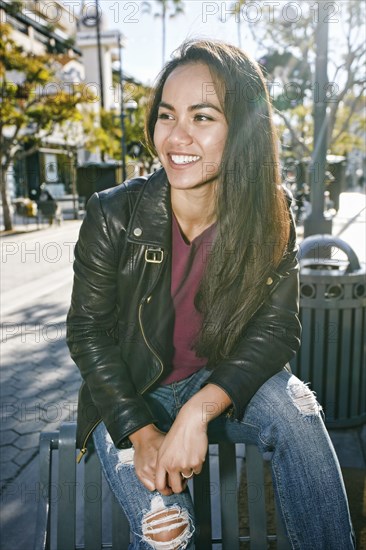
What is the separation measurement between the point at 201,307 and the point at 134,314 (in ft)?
0.82

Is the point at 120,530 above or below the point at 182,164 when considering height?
below

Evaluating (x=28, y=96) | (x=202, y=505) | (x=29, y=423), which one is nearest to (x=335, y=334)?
(x=202, y=505)

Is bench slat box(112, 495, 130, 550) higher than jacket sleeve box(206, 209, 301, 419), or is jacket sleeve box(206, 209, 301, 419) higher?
jacket sleeve box(206, 209, 301, 419)

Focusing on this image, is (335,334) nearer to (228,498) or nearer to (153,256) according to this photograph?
(228,498)

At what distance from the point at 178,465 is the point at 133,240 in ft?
2.41

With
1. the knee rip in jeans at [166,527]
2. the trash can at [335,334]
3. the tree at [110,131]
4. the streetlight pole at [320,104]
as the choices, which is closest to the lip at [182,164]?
the knee rip in jeans at [166,527]

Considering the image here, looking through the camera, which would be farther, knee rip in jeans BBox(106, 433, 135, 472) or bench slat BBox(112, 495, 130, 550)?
bench slat BBox(112, 495, 130, 550)

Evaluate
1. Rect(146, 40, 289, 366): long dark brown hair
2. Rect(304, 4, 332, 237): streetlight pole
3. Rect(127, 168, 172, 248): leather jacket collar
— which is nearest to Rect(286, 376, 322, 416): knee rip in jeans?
Rect(146, 40, 289, 366): long dark brown hair

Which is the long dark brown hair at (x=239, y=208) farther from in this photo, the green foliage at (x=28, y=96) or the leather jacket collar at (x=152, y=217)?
the green foliage at (x=28, y=96)

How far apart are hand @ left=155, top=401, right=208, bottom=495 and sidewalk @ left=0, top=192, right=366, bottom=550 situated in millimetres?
1190

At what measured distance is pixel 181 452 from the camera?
1.66 metres

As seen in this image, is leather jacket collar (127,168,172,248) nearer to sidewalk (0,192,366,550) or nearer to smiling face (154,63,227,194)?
smiling face (154,63,227,194)

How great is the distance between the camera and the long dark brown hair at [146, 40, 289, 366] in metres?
1.93

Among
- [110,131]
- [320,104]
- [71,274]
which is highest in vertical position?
[110,131]
